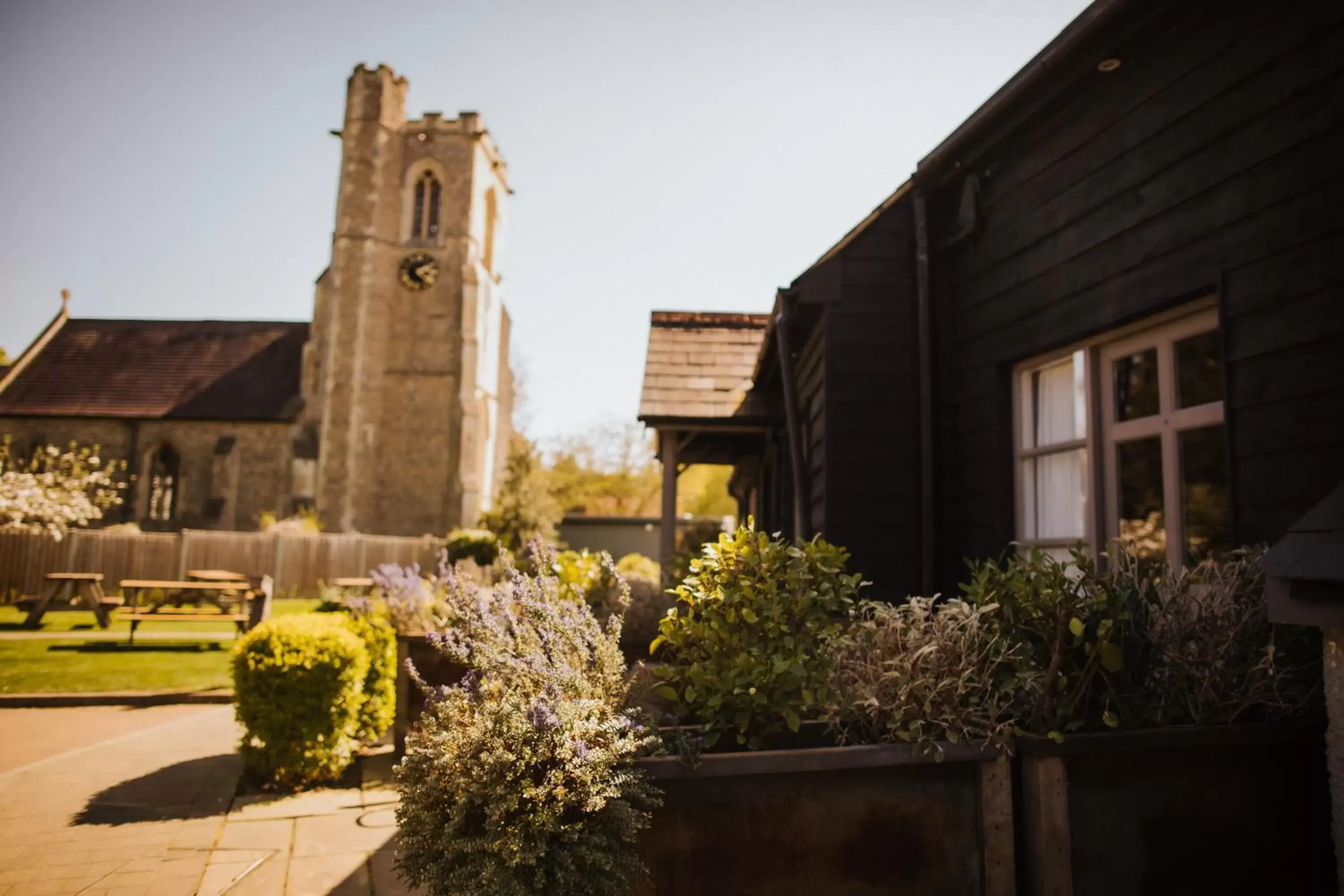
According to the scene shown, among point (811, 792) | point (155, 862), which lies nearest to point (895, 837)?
point (811, 792)

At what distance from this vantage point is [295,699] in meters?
4.61

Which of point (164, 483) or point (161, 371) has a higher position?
point (161, 371)

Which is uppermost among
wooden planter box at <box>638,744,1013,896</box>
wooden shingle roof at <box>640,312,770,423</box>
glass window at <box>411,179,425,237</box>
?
glass window at <box>411,179,425,237</box>

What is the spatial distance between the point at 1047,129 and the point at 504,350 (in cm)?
3414

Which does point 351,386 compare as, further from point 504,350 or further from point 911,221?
point 911,221


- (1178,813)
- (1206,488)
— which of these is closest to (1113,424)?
(1206,488)

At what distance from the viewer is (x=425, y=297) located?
33.0 metres

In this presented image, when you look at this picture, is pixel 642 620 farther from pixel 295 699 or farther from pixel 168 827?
pixel 168 827

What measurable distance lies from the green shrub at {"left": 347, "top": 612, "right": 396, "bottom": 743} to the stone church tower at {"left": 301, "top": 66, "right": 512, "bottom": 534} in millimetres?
25636

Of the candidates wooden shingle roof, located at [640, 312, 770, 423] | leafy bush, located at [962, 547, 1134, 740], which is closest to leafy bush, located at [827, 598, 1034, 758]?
leafy bush, located at [962, 547, 1134, 740]

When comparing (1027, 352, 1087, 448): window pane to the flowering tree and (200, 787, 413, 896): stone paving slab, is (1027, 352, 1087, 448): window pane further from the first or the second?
the flowering tree

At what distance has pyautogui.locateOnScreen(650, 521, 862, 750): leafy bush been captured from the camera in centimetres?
241

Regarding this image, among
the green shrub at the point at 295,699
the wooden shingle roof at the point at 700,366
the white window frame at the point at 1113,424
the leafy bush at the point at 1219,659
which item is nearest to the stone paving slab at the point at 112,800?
the green shrub at the point at 295,699

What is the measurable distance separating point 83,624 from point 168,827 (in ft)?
41.9
